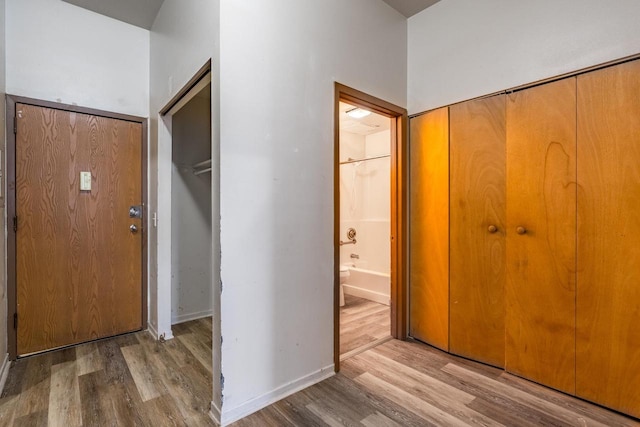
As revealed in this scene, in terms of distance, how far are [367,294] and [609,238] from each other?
2.49 metres

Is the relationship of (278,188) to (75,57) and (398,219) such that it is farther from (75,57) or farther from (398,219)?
(75,57)

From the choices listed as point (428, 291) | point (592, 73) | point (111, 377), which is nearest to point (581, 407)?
point (428, 291)

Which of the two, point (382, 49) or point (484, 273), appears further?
point (382, 49)

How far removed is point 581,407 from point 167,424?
7.07 ft

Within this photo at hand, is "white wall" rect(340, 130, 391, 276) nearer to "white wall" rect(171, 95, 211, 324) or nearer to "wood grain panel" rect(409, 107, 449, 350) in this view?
"wood grain panel" rect(409, 107, 449, 350)

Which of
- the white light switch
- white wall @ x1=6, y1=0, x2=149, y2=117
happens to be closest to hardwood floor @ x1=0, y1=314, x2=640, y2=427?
the white light switch

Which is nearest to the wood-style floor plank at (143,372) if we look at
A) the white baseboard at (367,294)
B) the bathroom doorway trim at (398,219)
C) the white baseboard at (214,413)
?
the white baseboard at (214,413)

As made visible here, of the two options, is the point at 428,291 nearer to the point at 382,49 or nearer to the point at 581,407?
the point at 581,407

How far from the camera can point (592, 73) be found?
5.38 ft

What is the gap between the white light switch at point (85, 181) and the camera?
2.41m

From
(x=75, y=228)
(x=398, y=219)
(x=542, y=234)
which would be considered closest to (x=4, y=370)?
(x=75, y=228)

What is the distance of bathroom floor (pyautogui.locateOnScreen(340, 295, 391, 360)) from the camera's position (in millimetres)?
2395

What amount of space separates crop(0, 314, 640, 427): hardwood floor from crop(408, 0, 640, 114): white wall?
6.08ft

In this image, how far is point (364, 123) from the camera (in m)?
4.06
